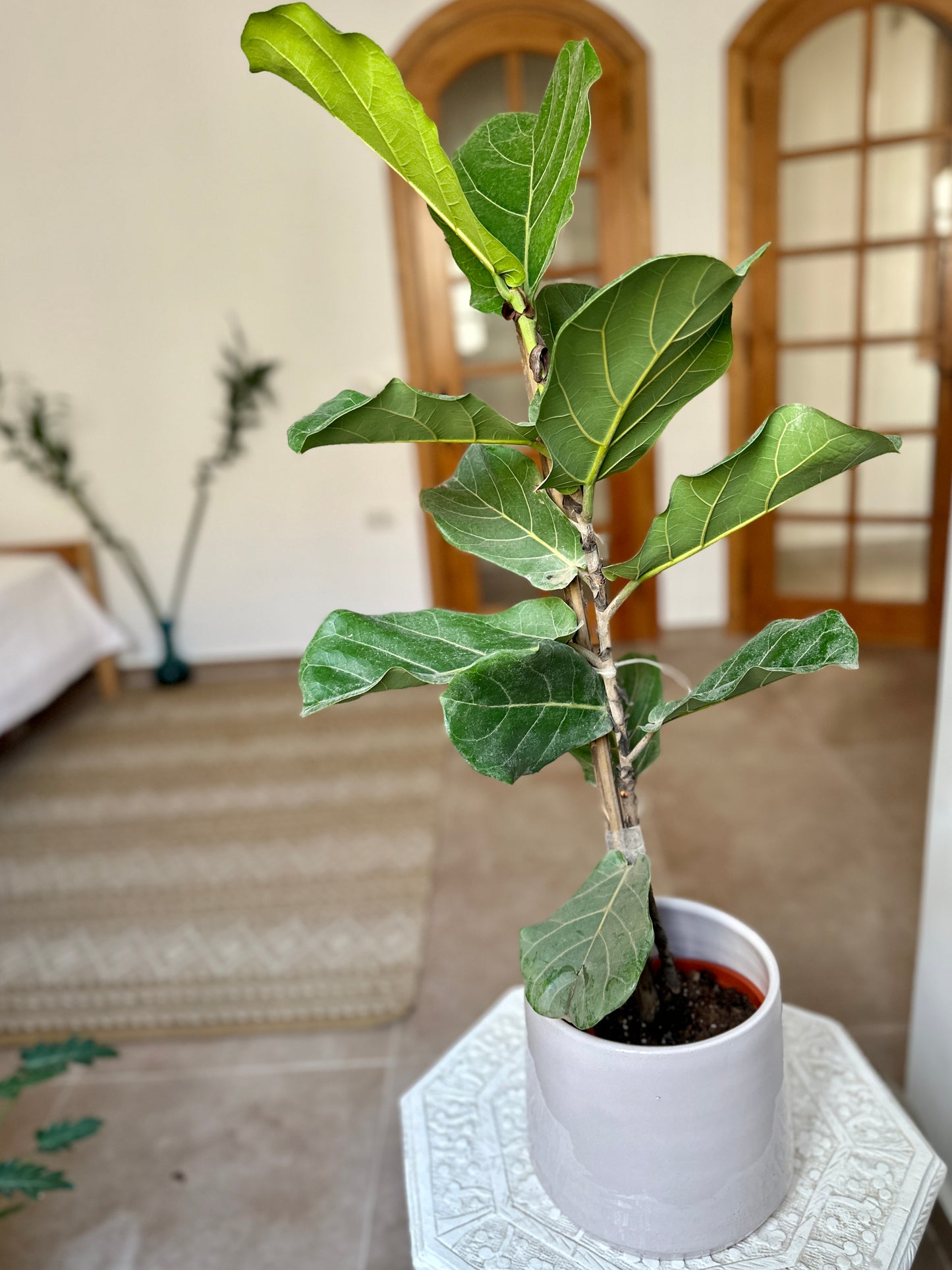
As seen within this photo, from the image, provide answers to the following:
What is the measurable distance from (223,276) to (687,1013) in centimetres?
343

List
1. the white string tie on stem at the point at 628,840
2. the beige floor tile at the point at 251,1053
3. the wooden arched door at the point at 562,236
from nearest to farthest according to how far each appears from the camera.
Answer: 1. the white string tie on stem at the point at 628,840
2. the beige floor tile at the point at 251,1053
3. the wooden arched door at the point at 562,236

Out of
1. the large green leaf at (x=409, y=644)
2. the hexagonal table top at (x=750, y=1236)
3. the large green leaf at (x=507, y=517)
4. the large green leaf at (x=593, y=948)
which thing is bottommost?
the hexagonal table top at (x=750, y=1236)

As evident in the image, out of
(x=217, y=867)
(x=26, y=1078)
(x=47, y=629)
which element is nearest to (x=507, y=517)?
(x=26, y=1078)

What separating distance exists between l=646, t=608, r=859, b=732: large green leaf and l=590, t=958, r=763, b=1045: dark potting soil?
10.6 inches

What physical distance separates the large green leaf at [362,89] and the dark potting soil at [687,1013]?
58 cm

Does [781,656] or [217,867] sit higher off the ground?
[781,656]

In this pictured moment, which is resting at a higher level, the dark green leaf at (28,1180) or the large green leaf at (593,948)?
the large green leaf at (593,948)

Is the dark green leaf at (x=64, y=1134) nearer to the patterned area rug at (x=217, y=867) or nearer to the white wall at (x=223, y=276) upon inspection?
the patterned area rug at (x=217, y=867)

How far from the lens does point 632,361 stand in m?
0.55

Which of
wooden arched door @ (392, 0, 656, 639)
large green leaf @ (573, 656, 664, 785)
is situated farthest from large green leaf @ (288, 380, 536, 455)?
wooden arched door @ (392, 0, 656, 639)

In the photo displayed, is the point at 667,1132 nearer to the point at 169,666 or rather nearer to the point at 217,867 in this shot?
the point at 217,867

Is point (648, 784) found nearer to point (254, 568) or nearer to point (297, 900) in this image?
point (297, 900)

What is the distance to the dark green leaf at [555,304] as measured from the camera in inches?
25.7

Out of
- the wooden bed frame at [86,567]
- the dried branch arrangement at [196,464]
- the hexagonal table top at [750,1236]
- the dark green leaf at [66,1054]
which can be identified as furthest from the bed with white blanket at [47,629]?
the hexagonal table top at [750,1236]
